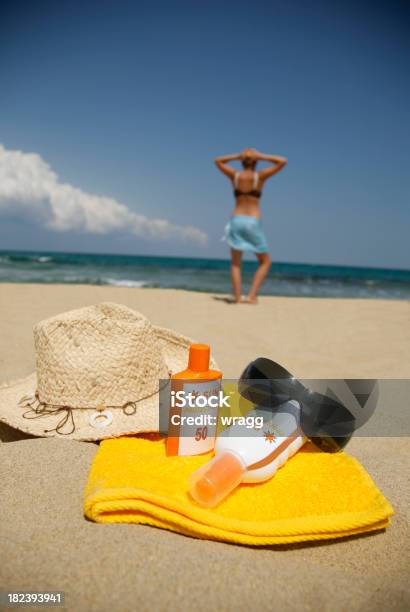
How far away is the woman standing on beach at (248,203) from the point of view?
5234mm

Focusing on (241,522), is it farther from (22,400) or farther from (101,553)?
(22,400)

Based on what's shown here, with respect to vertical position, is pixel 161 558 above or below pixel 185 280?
below

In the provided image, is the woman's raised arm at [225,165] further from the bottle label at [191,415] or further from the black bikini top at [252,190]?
the bottle label at [191,415]

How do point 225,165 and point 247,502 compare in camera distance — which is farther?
point 225,165

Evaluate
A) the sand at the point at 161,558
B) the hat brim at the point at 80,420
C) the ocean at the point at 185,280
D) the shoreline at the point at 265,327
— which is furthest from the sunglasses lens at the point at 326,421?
the ocean at the point at 185,280

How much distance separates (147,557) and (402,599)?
1.88 feet

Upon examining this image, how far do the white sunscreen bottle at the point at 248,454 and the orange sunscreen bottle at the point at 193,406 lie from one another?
105 millimetres

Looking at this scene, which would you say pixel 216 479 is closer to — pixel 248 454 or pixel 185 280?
pixel 248 454

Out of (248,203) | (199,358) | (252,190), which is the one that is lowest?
(199,358)

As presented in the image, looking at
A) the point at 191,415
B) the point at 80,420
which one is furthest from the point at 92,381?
the point at 191,415

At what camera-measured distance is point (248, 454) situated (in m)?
1.08

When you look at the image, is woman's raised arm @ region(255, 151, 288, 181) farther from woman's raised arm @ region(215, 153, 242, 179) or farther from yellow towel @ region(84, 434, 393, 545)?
yellow towel @ region(84, 434, 393, 545)

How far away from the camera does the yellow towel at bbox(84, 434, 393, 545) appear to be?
944mm

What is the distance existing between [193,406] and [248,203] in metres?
4.62
